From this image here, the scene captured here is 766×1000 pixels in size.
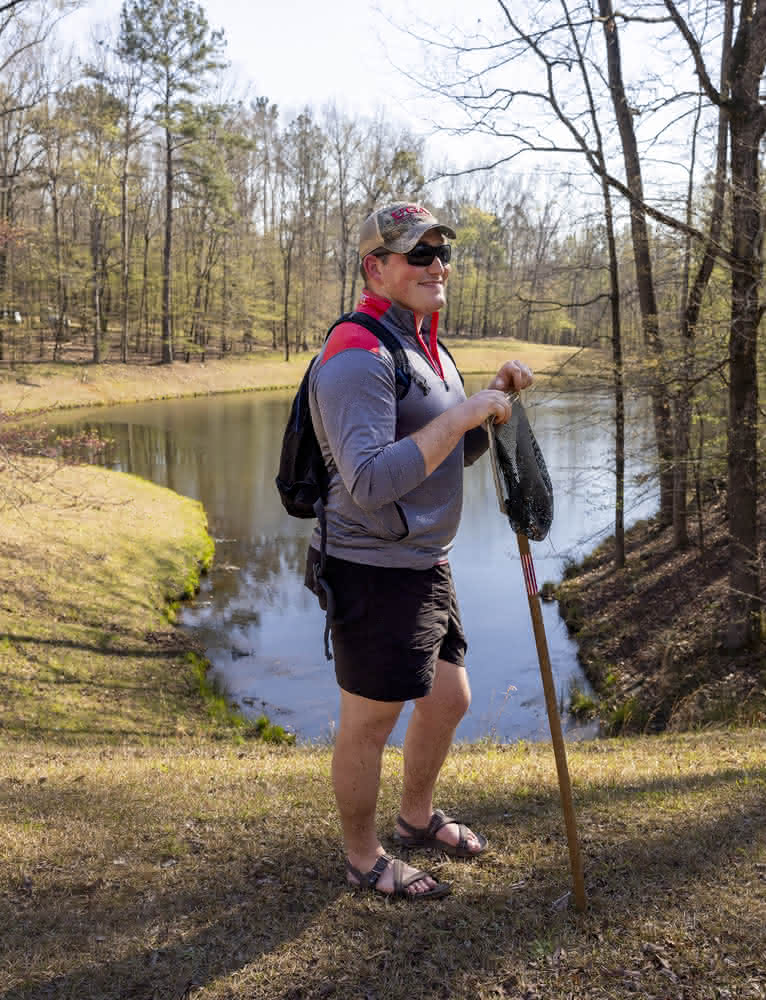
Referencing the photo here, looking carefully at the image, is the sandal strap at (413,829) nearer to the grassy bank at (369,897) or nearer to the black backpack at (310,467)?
the grassy bank at (369,897)

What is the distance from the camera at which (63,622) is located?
11.1 meters

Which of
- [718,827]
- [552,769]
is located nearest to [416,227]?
[718,827]

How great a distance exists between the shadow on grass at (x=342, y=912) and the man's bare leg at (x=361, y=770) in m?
0.13

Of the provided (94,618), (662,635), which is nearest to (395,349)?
(662,635)

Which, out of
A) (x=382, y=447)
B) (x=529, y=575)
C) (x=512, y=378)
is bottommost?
(x=529, y=575)

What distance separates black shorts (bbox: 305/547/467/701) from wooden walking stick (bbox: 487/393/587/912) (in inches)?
12.9

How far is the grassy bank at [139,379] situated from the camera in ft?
112

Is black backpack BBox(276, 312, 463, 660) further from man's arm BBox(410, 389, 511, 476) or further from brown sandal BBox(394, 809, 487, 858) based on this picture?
brown sandal BBox(394, 809, 487, 858)

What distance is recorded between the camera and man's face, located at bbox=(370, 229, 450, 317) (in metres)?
2.71

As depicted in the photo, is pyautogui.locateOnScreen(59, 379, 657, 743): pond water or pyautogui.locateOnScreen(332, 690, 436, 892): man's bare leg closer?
pyautogui.locateOnScreen(332, 690, 436, 892): man's bare leg

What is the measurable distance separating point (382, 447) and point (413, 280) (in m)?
Result: 0.60

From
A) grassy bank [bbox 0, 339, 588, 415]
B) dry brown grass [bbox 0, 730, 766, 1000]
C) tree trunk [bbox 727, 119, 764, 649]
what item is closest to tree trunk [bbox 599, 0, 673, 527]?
tree trunk [bbox 727, 119, 764, 649]

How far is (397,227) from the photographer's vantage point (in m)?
2.65

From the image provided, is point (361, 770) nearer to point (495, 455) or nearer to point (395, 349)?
point (495, 455)
